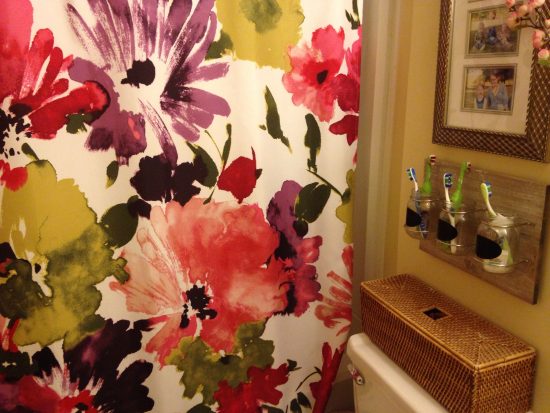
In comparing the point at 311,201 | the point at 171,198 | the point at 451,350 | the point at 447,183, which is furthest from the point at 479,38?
the point at 171,198

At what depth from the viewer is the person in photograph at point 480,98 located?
1003mm

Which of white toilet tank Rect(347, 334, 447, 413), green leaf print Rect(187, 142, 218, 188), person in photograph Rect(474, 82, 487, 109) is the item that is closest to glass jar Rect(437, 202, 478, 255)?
person in photograph Rect(474, 82, 487, 109)

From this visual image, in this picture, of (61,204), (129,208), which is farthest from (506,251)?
(61,204)

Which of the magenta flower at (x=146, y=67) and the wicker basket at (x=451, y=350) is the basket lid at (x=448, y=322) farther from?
the magenta flower at (x=146, y=67)

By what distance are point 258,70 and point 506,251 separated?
736mm

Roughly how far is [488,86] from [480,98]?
0.03 meters

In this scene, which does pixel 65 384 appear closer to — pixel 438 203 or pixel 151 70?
pixel 151 70

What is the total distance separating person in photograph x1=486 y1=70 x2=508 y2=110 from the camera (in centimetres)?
95

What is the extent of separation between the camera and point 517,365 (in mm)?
935

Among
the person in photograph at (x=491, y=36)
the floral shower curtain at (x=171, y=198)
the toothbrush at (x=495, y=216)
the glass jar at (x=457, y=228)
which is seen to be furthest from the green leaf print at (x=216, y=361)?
the person in photograph at (x=491, y=36)

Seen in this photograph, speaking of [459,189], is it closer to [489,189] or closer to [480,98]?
[489,189]

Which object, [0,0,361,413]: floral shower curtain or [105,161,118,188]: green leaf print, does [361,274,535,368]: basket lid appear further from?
[105,161,118,188]: green leaf print

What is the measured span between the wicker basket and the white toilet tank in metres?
0.02

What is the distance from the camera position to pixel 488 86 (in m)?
0.99
